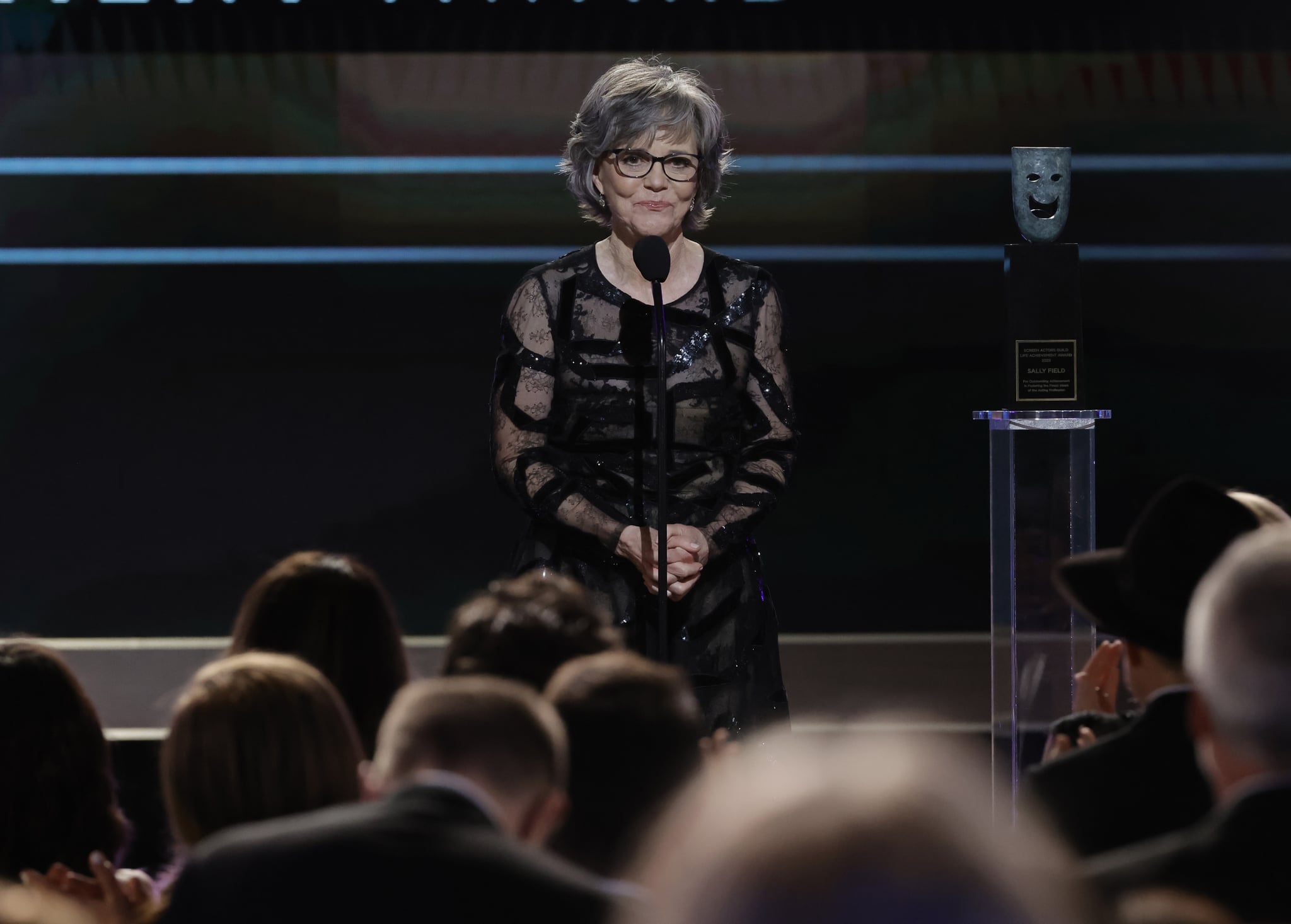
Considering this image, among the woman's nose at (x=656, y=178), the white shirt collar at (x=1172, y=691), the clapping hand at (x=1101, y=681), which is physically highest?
the woman's nose at (x=656, y=178)

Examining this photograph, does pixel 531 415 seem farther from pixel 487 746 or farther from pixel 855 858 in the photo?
pixel 855 858

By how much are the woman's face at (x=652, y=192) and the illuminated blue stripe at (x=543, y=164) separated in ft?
5.72

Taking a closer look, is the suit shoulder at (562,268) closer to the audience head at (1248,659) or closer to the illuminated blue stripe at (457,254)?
the illuminated blue stripe at (457,254)

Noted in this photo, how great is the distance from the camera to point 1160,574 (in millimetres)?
2061

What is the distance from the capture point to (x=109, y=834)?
6.89 ft

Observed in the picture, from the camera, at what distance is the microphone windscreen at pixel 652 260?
8.85 feet

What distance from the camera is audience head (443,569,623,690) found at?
6.45ft

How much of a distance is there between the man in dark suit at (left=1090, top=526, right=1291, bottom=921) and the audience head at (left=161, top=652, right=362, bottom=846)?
78cm

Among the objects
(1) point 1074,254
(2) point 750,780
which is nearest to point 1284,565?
(2) point 750,780

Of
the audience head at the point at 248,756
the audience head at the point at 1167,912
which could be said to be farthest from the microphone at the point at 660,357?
the audience head at the point at 1167,912

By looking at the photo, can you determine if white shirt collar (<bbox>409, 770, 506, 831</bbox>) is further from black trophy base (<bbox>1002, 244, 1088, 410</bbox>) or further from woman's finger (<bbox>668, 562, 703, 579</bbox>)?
black trophy base (<bbox>1002, 244, 1088, 410</bbox>)

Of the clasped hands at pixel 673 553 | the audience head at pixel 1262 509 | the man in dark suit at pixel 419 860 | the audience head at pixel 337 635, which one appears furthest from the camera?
the clasped hands at pixel 673 553

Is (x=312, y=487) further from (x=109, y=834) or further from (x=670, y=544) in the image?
(x=109, y=834)

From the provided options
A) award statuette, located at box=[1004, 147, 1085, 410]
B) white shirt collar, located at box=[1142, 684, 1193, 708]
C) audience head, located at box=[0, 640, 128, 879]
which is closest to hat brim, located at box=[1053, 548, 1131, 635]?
white shirt collar, located at box=[1142, 684, 1193, 708]
